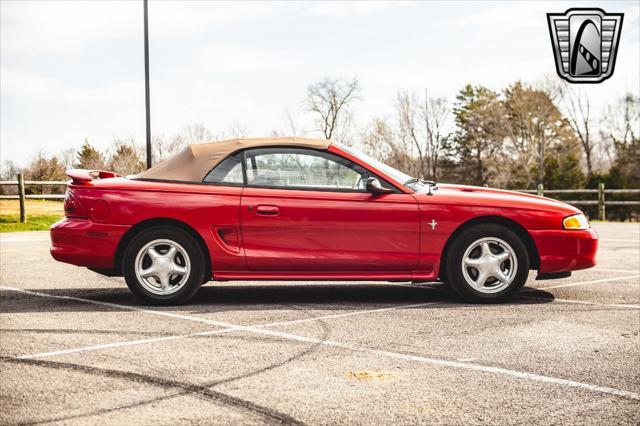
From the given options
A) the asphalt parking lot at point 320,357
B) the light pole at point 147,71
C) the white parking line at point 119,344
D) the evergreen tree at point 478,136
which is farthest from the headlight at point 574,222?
the evergreen tree at point 478,136

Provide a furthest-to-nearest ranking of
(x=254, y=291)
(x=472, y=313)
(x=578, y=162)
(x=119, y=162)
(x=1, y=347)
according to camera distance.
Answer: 1. (x=578, y=162)
2. (x=119, y=162)
3. (x=254, y=291)
4. (x=472, y=313)
5. (x=1, y=347)

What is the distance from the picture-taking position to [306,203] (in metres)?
6.49

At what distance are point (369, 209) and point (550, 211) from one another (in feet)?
5.48

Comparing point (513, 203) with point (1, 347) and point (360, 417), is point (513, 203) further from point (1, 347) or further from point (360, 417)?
point (1, 347)

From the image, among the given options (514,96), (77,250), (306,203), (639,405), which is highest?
(514,96)

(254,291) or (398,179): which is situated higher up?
(398,179)

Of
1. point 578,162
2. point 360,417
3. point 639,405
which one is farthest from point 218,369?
point 578,162

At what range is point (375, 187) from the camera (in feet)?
21.3

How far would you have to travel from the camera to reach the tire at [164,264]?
6465 millimetres

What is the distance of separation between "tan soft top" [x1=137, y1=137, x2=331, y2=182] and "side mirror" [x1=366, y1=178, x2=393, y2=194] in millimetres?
539

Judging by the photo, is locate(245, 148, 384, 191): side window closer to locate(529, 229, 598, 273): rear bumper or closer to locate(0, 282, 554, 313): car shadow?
locate(0, 282, 554, 313): car shadow

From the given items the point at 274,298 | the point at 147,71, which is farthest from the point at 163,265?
the point at 147,71

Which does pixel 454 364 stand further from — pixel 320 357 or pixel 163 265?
pixel 163 265

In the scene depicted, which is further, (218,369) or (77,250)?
(77,250)
